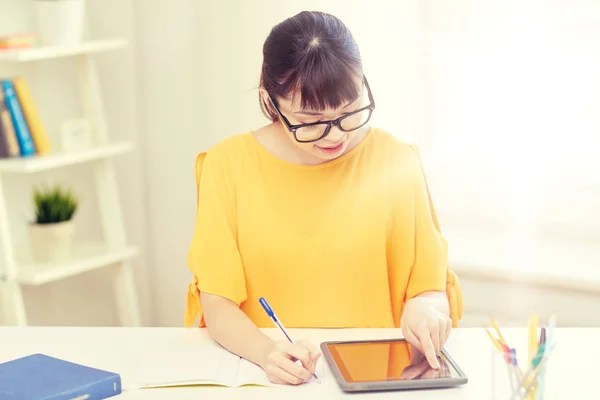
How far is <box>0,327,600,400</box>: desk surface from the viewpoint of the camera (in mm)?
1304

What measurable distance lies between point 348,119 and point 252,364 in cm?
45

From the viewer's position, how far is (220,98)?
2805mm

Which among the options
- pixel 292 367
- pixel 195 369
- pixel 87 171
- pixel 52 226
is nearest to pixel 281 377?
pixel 292 367

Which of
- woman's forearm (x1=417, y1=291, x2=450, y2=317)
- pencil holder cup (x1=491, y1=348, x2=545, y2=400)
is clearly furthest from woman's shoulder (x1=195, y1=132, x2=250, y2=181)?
pencil holder cup (x1=491, y1=348, x2=545, y2=400)

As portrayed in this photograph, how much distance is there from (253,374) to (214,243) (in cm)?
37

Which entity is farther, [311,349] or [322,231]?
[322,231]

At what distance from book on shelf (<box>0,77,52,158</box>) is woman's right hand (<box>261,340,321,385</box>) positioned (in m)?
1.64

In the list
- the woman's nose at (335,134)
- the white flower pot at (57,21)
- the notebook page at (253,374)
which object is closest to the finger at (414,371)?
the notebook page at (253,374)

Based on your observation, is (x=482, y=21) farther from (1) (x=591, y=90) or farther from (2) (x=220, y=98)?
(2) (x=220, y=98)

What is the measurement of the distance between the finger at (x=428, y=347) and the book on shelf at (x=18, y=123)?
1.73 meters

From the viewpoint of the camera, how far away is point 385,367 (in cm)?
136

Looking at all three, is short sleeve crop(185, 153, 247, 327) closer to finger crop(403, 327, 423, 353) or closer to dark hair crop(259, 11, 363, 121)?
dark hair crop(259, 11, 363, 121)

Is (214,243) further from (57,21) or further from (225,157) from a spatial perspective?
(57,21)

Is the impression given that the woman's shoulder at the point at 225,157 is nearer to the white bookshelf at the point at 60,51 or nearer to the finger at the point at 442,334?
the finger at the point at 442,334
